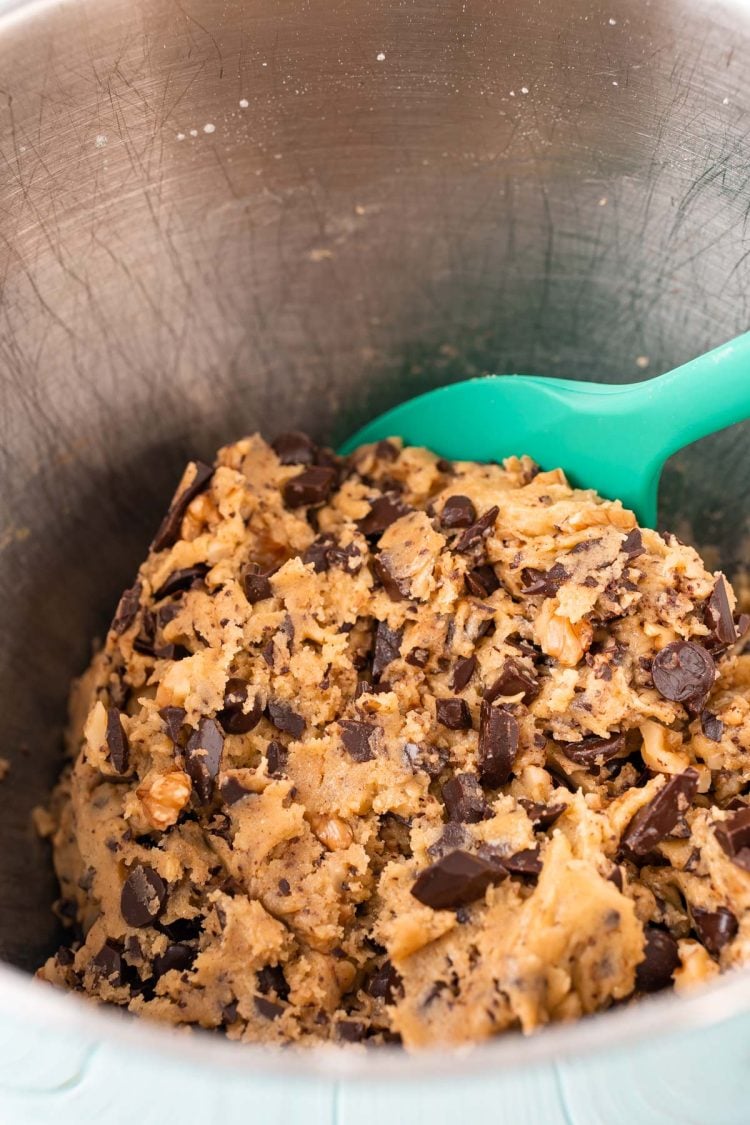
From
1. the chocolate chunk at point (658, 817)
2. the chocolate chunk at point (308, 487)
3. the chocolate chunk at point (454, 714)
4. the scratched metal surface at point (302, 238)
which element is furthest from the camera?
the chocolate chunk at point (308, 487)

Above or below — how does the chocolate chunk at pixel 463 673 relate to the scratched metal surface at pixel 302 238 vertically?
below

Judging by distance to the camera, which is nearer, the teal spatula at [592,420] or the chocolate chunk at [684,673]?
the chocolate chunk at [684,673]

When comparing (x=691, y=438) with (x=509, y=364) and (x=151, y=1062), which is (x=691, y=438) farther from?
(x=151, y=1062)

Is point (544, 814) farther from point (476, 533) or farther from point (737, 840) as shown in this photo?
point (476, 533)

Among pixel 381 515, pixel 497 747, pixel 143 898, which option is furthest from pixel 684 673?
pixel 143 898

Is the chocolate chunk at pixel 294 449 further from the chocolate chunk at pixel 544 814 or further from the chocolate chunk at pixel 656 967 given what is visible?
the chocolate chunk at pixel 656 967

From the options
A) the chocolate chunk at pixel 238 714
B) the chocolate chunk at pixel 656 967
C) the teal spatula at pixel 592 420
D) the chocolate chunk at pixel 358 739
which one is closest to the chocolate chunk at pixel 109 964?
the chocolate chunk at pixel 238 714

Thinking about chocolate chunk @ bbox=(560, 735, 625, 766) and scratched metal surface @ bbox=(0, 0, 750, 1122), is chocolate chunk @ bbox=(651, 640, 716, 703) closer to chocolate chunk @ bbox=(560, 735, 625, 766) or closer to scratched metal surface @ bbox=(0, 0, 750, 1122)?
chocolate chunk @ bbox=(560, 735, 625, 766)
